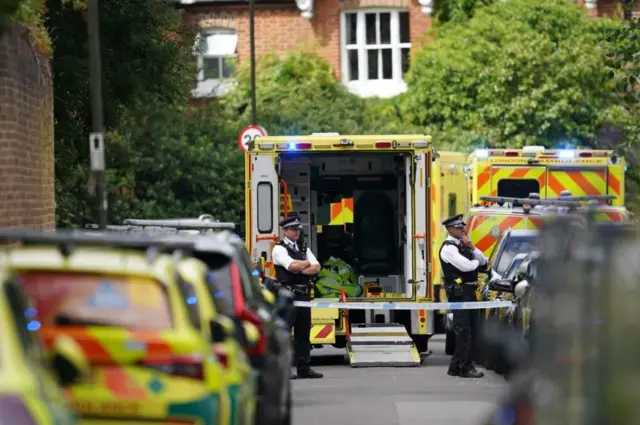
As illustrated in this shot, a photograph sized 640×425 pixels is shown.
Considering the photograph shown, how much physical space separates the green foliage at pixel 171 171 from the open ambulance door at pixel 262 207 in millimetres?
13171

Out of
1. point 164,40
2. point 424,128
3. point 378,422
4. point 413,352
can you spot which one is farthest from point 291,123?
point 378,422

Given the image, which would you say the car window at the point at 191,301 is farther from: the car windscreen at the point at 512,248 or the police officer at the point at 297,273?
the car windscreen at the point at 512,248

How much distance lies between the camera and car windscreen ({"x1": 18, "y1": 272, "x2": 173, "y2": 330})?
8.54m

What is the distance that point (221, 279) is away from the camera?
425 inches

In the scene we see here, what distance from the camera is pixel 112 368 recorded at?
8359 millimetres

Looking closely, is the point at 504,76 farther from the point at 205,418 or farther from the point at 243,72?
the point at 205,418

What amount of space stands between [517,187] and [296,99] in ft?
45.2

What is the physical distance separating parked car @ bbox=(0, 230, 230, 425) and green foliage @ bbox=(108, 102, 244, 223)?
23233 mm

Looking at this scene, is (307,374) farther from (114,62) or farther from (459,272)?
(114,62)

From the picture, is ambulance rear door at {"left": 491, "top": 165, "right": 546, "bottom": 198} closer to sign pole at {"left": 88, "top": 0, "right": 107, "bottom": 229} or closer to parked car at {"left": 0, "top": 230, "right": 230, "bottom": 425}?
sign pole at {"left": 88, "top": 0, "right": 107, "bottom": 229}

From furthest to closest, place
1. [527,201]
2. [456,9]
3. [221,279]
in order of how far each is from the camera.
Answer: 1. [456,9]
2. [527,201]
3. [221,279]

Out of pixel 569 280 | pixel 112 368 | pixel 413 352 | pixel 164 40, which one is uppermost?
pixel 164 40

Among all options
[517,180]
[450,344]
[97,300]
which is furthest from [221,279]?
[517,180]

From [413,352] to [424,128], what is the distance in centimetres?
1907
